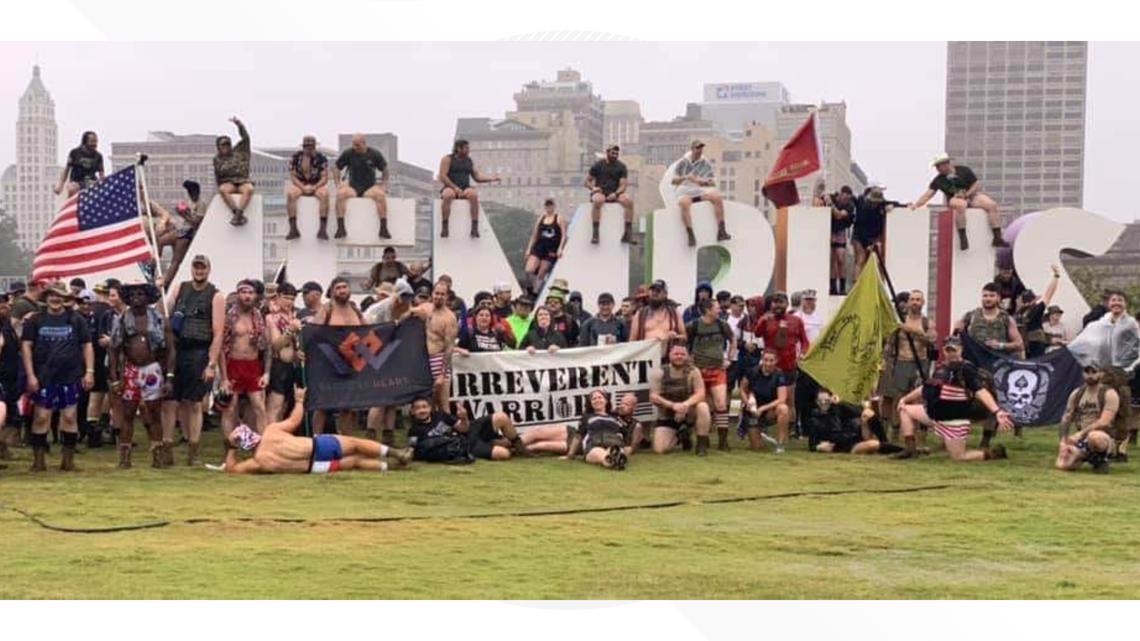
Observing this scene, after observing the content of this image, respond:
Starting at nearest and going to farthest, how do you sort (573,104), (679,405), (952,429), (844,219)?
(952,429), (679,405), (844,219), (573,104)

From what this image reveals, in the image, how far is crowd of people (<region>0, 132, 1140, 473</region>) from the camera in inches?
573

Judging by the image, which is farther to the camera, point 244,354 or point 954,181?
point 954,181

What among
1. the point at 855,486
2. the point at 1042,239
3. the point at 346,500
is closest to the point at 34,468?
the point at 346,500

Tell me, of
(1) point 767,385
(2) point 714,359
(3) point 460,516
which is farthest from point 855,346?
(3) point 460,516

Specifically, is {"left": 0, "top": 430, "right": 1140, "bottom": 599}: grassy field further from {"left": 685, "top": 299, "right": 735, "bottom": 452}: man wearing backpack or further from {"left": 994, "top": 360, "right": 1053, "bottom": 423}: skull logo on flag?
{"left": 685, "top": 299, "right": 735, "bottom": 452}: man wearing backpack

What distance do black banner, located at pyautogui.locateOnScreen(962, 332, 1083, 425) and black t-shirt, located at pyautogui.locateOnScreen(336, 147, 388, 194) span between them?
30.3ft

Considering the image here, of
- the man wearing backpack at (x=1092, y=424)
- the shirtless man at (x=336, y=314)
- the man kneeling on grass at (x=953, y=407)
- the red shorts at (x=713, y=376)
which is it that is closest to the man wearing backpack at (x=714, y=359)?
the red shorts at (x=713, y=376)

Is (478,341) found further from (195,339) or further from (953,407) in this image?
(953,407)

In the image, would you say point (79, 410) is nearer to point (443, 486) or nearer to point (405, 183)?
point (443, 486)

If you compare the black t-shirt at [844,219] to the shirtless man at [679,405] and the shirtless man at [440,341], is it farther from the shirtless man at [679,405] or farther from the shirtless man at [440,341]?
the shirtless man at [440,341]

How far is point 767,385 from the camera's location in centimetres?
1706

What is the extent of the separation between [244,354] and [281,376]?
0.65 meters

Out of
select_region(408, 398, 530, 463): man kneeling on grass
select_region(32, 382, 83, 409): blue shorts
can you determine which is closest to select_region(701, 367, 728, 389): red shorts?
select_region(408, 398, 530, 463): man kneeling on grass

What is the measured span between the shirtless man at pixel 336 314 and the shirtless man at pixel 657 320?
10.4 ft
